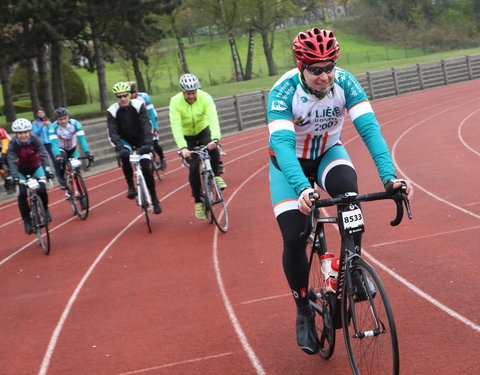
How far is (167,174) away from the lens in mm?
18531

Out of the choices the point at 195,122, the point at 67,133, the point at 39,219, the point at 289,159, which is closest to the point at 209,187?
the point at 195,122

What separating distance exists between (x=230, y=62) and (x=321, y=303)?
85.9m

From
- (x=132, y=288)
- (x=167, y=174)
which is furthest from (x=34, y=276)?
(x=167, y=174)

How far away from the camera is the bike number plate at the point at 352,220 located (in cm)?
424

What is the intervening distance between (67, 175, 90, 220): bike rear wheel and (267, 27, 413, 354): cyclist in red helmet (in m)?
8.89

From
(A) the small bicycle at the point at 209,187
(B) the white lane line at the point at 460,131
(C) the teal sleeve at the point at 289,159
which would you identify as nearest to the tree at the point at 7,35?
(B) the white lane line at the point at 460,131

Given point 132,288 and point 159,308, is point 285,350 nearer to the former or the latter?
point 159,308

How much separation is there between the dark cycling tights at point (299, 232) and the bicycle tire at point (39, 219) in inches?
265

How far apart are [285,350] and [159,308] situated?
6.71ft

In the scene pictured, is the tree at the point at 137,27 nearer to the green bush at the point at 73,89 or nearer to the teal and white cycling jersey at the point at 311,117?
the green bush at the point at 73,89

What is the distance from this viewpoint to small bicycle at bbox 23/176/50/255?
11.2 meters

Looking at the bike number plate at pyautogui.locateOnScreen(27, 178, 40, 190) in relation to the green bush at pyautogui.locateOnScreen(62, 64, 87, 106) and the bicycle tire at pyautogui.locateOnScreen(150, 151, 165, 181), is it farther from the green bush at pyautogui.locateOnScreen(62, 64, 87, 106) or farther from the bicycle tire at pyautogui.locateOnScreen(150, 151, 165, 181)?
the green bush at pyautogui.locateOnScreen(62, 64, 87, 106)

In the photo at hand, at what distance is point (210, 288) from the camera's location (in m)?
7.77

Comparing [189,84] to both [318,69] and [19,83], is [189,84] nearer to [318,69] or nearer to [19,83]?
[318,69]
